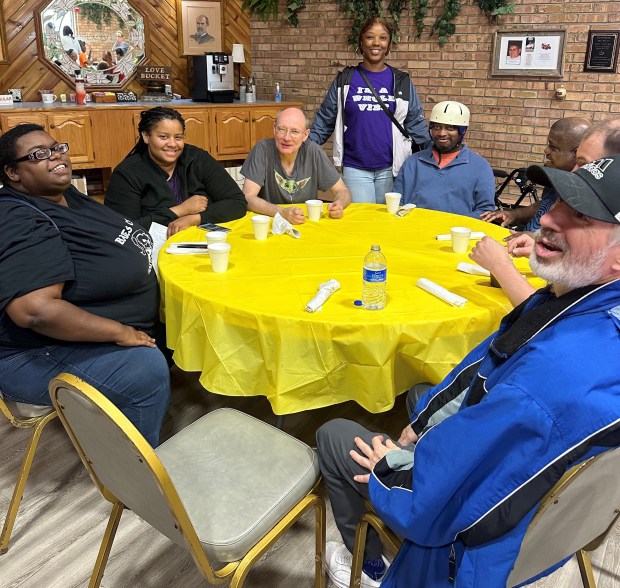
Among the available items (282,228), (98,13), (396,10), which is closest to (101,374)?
(282,228)

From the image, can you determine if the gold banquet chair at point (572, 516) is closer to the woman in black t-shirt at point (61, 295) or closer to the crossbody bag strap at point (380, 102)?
the woman in black t-shirt at point (61, 295)

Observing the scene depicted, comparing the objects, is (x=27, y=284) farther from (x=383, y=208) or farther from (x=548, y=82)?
(x=548, y=82)

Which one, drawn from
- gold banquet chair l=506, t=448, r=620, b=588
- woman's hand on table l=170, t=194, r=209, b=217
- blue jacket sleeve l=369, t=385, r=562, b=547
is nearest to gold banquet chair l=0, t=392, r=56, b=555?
blue jacket sleeve l=369, t=385, r=562, b=547

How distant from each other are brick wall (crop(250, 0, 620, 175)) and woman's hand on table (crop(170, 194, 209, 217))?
3.42 meters

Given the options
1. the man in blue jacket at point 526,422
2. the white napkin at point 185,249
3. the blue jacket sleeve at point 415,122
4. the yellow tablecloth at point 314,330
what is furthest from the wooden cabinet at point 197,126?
the man in blue jacket at point 526,422

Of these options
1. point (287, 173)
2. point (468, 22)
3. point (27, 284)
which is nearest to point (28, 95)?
point (287, 173)

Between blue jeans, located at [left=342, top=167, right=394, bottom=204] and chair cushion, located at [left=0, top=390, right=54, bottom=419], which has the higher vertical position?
blue jeans, located at [left=342, top=167, right=394, bottom=204]

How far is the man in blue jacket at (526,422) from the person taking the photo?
0.97 m

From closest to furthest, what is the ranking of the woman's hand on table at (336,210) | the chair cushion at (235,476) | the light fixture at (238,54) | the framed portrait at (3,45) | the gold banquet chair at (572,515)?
the gold banquet chair at (572,515) → the chair cushion at (235,476) → the woman's hand on table at (336,210) → the framed portrait at (3,45) → the light fixture at (238,54)

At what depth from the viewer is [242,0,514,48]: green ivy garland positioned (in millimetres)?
5031

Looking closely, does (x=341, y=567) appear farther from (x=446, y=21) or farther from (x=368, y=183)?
(x=446, y=21)

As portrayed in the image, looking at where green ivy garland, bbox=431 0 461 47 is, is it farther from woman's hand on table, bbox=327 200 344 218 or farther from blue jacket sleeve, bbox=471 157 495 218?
woman's hand on table, bbox=327 200 344 218

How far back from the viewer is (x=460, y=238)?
2232mm

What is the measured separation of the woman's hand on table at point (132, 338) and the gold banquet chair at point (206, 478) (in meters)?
0.45
